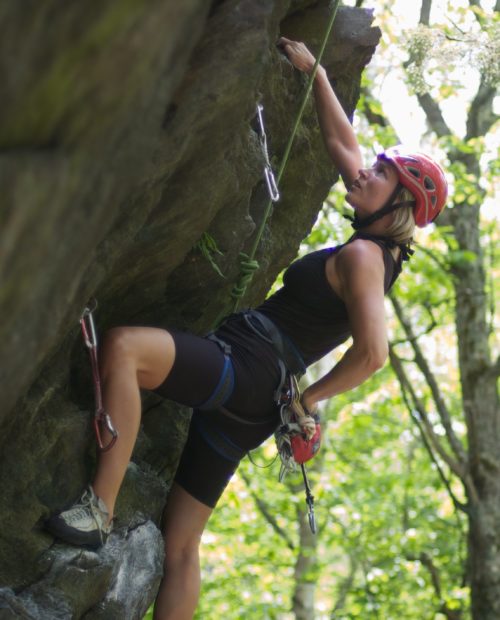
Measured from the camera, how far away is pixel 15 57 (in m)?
1.97

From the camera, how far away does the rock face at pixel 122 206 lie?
84.5 inches

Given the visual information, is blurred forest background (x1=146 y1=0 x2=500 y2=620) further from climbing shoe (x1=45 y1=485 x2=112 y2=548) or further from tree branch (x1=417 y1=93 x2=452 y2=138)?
climbing shoe (x1=45 y1=485 x2=112 y2=548)

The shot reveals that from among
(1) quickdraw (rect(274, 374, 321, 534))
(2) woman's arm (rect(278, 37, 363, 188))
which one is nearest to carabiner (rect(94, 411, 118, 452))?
A: (1) quickdraw (rect(274, 374, 321, 534))

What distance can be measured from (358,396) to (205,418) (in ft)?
45.0

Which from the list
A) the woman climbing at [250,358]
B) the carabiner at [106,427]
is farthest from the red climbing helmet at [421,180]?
the carabiner at [106,427]

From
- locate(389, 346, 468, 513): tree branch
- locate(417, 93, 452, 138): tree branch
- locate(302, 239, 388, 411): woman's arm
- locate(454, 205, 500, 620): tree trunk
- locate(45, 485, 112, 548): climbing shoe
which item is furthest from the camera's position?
locate(417, 93, 452, 138): tree branch

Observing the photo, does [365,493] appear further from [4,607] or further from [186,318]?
[4,607]

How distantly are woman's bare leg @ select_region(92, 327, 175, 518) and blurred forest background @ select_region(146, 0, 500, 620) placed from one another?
5.22 meters

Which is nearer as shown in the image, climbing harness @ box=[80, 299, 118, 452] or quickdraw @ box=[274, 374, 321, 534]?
climbing harness @ box=[80, 299, 118, 452]

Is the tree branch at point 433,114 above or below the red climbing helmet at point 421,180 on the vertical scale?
above

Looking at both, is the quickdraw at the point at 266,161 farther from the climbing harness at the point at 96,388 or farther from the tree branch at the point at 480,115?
the tree branch at the point at 480,115

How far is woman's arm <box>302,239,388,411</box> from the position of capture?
4230mm

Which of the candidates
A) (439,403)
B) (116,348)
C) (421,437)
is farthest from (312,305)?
(421,437)

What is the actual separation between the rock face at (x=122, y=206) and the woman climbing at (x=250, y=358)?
0.19 metres
